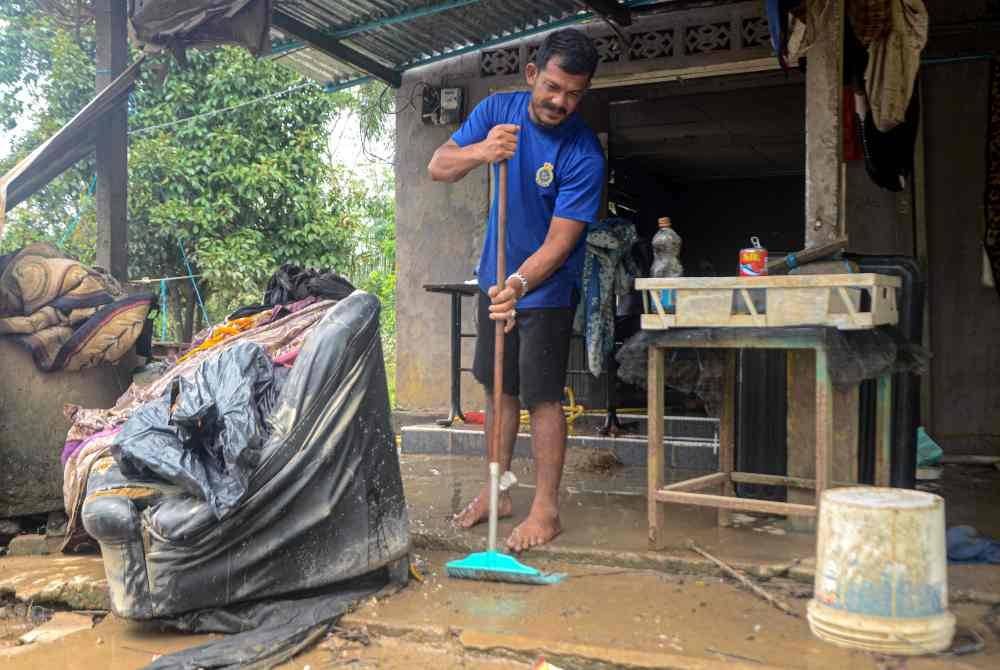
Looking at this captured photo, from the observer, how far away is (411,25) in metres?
6.82

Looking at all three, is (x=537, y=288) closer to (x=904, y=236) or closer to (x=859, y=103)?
(x=859, y=103)

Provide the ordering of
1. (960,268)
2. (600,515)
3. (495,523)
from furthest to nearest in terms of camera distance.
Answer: (960,268), (600,515), (495,523)

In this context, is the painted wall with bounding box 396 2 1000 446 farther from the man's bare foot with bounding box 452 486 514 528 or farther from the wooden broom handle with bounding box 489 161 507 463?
the man's bare foot with bounding box 452 486 514 528

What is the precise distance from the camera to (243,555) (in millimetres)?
2857

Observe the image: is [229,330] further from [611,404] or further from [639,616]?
[611,404]

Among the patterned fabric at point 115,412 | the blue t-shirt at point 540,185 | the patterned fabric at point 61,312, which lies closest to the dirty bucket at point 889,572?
the blue t-shirt at point 540,185

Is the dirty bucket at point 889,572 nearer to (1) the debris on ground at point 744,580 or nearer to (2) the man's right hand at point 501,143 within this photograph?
(1) the debris on ground at point 744,580

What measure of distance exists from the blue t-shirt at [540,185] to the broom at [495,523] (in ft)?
0.27

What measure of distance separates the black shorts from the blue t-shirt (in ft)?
0.18

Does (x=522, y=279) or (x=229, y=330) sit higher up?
(x=522, y=279)

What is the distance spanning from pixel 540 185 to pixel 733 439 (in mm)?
1433

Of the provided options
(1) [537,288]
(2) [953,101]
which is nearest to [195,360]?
(1) [537,288]

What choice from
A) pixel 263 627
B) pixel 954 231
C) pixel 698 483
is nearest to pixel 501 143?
pixel 698 483

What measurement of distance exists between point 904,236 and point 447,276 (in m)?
3.54
